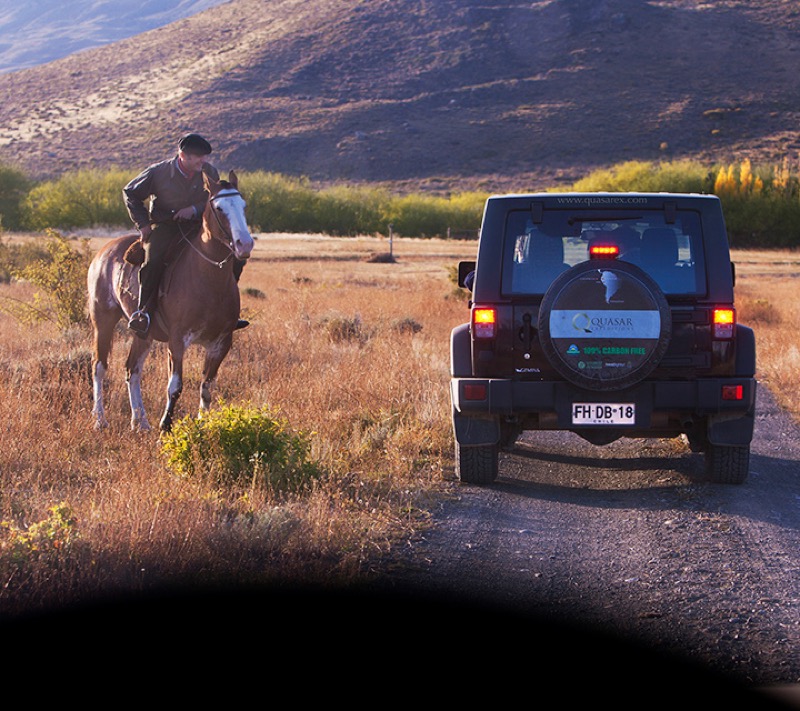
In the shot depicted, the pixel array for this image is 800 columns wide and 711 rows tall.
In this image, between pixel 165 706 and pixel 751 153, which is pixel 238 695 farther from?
pixel 751 153

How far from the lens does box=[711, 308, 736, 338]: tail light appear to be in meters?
7.27

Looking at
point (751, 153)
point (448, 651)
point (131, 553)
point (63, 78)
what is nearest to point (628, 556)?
point (448, 651)

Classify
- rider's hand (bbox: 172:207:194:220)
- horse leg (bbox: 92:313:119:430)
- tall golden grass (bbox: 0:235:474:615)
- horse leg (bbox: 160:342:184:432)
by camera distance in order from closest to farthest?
1. tall golden grass (bbox: 0:235:474:615)
2. horse leg (bbox: 160:342:184:432)
3. rider's hand (bbox: 172:207:194:220)
4. horse leg (bbox: 92:313:119:430)

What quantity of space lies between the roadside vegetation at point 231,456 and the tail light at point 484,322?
1245 millimetres

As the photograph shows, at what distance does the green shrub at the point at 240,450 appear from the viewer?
7449mm

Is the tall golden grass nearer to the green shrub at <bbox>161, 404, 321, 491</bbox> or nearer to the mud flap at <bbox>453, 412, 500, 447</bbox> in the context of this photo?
the green shrub at <bbox>161, 404, 321, 491</bbox>

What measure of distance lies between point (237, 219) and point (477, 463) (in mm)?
2991

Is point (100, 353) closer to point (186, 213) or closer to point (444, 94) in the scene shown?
point (186, 213)

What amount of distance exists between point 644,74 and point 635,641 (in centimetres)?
9212

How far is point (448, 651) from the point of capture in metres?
4.62

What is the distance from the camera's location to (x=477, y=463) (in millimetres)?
7965

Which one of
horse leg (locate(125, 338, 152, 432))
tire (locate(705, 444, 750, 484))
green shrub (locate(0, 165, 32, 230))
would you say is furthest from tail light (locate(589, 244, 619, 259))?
green shrub (locate(0, 165, 32, 230))

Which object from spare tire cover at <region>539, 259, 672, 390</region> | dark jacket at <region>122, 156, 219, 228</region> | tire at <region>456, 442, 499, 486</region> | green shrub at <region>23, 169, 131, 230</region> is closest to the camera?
spare tire cover at <region>539, 259, 672, 390</region>

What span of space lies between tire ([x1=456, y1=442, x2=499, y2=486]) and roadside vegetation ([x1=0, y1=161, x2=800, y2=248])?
1866 inches
